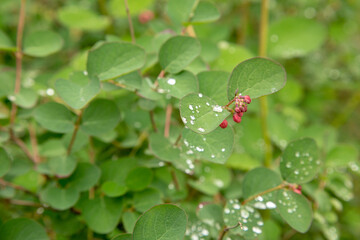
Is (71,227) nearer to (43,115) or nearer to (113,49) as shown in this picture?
(43,115)

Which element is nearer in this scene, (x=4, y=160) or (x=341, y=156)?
(x=4, y=160)

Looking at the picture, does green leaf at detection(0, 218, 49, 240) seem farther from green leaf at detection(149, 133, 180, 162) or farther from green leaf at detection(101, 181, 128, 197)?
green leaf at detection(149, 133, 180, 162)

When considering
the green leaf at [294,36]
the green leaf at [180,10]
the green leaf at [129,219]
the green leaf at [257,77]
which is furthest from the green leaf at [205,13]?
the green leaf at [294,36]

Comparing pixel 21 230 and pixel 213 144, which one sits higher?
pixel 213 144

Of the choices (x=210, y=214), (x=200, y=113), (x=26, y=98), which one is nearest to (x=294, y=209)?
(x=210, y=214)

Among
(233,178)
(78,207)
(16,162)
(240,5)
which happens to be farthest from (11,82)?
(240,5)

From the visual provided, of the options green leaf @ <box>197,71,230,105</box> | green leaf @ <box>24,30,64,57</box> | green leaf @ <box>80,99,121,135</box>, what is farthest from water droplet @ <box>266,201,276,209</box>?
green leaf @ <box>24,30,64,57</box>

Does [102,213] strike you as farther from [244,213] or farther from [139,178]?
[244,213]
